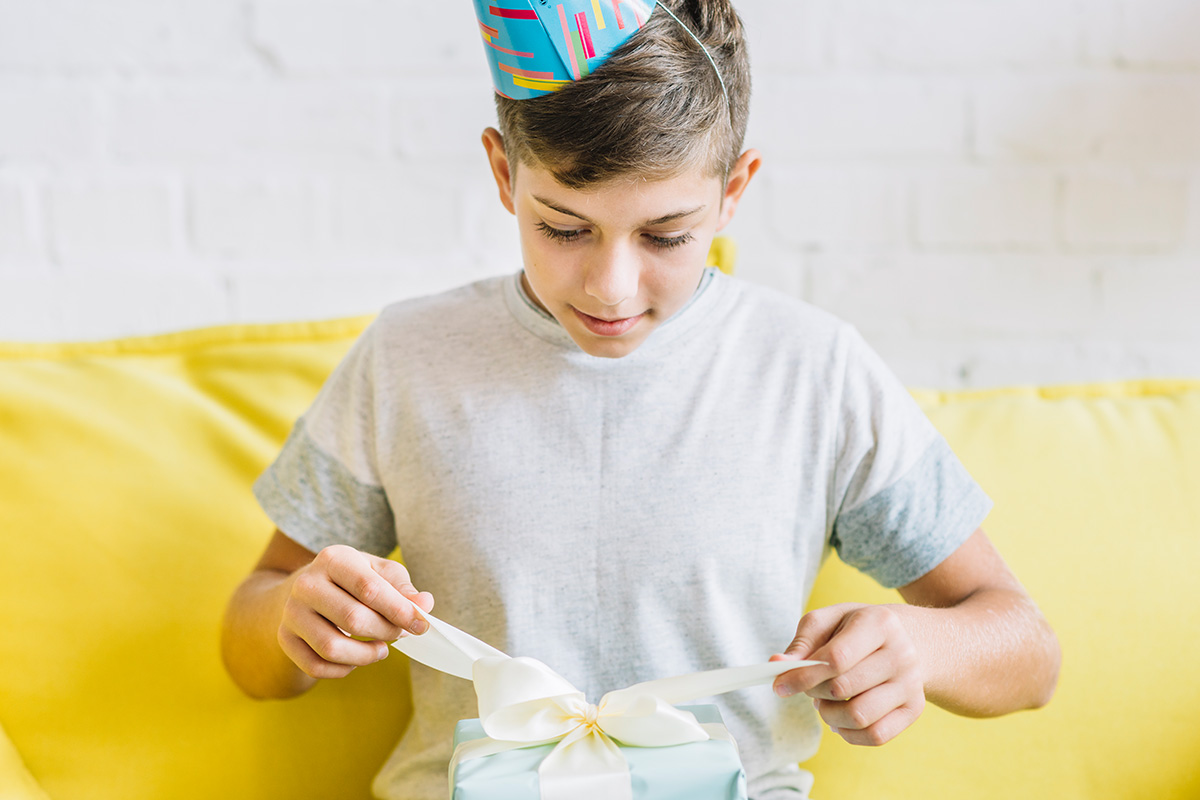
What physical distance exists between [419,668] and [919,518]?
0.44m

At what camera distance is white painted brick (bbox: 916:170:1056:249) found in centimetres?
117

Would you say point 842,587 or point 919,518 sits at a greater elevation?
point 919,518

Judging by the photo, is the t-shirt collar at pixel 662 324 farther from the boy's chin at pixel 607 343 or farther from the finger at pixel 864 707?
the finger at pixel 864 707

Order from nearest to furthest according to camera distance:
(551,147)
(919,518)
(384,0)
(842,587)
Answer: (551,147)
(919,518)
(842,587)
(384,0)

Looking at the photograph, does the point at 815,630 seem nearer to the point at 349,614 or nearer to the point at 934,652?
the point at 934,652

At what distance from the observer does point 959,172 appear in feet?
3.83

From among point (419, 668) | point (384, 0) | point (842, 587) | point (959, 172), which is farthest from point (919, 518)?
point (384, 0)

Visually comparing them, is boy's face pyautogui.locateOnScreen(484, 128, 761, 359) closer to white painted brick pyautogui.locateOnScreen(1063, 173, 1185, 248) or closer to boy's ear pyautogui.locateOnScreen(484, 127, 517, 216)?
boy's ear pyautogui.locateOnScreen(484, 127, 517, 216)

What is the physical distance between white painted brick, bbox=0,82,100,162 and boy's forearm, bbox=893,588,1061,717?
3.42 feet

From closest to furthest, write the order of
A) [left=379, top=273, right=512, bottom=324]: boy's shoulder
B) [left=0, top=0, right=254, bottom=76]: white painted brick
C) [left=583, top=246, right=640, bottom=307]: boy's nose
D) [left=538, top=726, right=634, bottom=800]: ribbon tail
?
[left=538, top=726, right=634, bottom=800]: ribbon tail → [left=583, top=246, right=640, bottom=307]: boy's nose → [left=379, top=273, right=512, bottom=324]: boy's shoulder → [left=0, top=0, right=254, bottom=76]: white painted brick

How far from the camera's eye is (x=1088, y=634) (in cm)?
83

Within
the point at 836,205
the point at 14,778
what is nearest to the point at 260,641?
the point at 14,778

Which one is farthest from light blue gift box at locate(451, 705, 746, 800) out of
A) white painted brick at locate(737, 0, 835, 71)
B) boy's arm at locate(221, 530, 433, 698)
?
white painted brick at locate(737, 0, 835, 71)

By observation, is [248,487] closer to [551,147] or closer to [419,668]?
[419,668]
